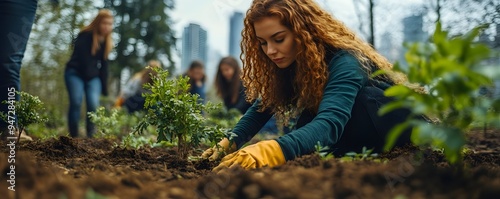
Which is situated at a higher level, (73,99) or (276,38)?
(276,38)

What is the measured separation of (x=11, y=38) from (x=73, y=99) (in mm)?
2520

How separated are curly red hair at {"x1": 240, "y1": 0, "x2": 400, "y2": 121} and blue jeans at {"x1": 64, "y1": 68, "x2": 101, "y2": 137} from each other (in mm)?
3026

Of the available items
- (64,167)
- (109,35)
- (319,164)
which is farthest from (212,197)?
(109,35)

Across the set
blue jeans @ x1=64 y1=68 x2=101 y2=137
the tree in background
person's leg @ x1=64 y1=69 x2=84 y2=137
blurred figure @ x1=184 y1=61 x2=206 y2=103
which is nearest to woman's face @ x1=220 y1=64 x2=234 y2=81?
blurred figure @ x1=184 y1=61 x2=206 y2=103

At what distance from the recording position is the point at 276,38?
2.49 metres

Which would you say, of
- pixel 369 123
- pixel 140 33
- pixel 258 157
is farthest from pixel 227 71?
pixel 140 33

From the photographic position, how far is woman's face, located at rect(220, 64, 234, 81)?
779 centimetres

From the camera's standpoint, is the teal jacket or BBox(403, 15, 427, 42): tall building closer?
the teal jacket

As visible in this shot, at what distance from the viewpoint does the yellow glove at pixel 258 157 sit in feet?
6.16

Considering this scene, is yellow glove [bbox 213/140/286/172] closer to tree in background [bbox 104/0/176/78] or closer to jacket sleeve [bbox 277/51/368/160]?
jacket sleeve [bbox 277/51/368/160]

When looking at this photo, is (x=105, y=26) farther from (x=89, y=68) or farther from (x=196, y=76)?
(x=196, y=76)

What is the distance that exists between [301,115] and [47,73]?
8.72 m

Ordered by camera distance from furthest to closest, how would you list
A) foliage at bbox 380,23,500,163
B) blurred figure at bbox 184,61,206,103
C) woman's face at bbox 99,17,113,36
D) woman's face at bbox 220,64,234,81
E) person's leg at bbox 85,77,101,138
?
1. blurred figure at bbox 184,61,206,103
2. woman's face at bbox 220,64,234,81
3. woman's face at bbox 99,17,113,36
4. person's leg at bbox 85,77,101,138
5. foliage at bbox 380,23,500,163

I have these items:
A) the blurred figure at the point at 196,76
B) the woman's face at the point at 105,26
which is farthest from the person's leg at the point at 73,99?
the blurred figure at the point at 196,76
